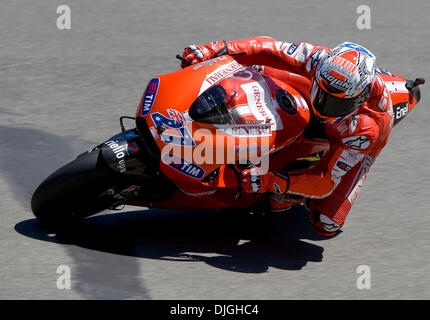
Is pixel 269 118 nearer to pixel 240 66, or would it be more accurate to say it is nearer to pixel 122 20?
pixel 240 66

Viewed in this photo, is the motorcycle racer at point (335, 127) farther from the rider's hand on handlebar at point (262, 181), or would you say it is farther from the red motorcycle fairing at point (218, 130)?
the red motorcycle fairing at point (218, 130)

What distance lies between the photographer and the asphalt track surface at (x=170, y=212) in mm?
6664

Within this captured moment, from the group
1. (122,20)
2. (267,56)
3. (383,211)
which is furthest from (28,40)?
(383,211)

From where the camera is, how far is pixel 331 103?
22.2 ft

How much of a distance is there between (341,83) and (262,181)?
93 cm

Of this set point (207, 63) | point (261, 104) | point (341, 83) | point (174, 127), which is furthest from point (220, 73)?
point (341, 83)

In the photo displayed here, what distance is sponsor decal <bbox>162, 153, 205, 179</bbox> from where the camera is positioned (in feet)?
21.6

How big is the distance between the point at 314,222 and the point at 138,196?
55.7 inches

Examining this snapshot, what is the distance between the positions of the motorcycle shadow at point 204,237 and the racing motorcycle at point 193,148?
262 mm

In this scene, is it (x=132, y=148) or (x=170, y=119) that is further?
(x=132, y=148)

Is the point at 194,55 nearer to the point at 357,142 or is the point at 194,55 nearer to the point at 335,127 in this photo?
the point at 335,127

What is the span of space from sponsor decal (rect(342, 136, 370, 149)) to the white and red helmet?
0.58ft

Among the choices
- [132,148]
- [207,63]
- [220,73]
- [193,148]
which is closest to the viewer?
[193,148]
